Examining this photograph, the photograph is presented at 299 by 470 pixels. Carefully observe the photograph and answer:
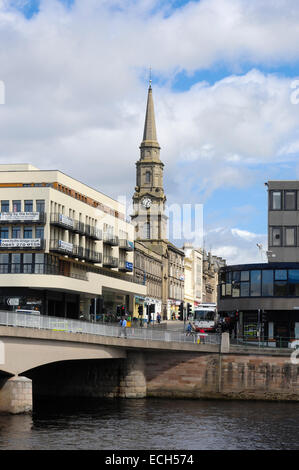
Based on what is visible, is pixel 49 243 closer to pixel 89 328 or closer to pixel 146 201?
pixel 89 328

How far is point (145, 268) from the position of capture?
529ft

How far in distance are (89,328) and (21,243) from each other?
32082mm

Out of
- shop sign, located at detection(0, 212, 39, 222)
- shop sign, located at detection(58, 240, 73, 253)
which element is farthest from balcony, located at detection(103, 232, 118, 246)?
shop sign, located at detection(0, 212, 39, 222)

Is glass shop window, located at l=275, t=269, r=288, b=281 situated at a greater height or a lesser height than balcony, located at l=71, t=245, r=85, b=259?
lesser

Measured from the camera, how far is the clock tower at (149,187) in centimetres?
18712

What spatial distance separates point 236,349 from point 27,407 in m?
20.8

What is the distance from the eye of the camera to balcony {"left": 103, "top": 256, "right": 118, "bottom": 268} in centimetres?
11235

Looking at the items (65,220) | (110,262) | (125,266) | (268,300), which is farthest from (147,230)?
(268,300)

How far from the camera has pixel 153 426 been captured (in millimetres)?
53000

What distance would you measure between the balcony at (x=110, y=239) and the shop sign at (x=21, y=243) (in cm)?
1826

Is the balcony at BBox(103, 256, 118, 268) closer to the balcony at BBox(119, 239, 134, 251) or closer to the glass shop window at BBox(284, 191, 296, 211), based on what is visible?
the balcony at BBox(119, 239, 134, 251)

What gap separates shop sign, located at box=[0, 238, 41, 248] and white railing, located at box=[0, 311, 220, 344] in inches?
1064

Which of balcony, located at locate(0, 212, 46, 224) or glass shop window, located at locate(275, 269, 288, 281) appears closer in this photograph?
glass shop window, located at locate(275, 269, 288, 281)
